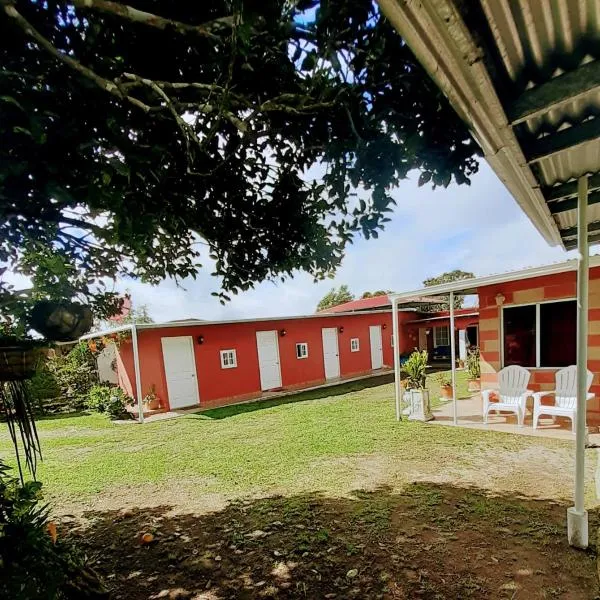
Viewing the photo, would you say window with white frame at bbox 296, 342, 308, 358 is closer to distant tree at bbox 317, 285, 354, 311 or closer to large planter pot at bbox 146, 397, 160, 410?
large planter pot at bbox 146, 397, 160, 410

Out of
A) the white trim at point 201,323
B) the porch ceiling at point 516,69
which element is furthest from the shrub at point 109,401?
the porch ceiling at point 516,69

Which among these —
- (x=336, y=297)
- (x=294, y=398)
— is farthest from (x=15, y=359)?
(x=336, y=297)

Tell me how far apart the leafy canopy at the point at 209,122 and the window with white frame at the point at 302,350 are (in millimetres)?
9864

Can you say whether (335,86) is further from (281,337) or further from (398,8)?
(281,337)

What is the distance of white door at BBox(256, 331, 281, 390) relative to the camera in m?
11.9

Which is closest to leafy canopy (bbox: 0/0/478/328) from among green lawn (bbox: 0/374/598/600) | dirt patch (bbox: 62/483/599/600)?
dirt patch (bbox: 62/483/599/600)

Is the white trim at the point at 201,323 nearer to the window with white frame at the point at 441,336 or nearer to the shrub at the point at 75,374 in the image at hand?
the shrub at the point at 75,374

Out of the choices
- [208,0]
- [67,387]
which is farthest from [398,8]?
[67,387]

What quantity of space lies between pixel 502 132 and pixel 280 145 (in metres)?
1.96

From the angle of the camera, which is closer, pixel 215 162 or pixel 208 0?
pixel 208 0

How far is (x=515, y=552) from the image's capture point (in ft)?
9.05

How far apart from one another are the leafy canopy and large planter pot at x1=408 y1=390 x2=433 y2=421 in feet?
15.9

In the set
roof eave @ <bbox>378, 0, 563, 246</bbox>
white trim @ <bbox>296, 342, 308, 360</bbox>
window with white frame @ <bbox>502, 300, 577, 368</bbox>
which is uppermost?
roof eave @ <bbox>378, 0, 563, 246</bbox>

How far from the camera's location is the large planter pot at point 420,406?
692 centimetres
